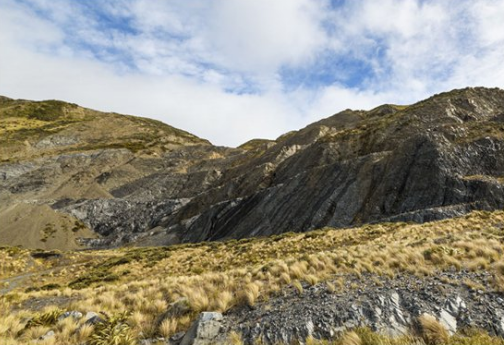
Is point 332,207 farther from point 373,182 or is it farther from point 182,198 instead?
point 182,198

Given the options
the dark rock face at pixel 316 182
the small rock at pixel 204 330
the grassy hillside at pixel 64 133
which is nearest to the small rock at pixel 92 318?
the small rock at pixel 204 330

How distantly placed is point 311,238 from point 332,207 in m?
11.7

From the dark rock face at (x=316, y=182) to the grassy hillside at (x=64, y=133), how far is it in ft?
85.4

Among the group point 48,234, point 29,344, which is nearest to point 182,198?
point 48,234

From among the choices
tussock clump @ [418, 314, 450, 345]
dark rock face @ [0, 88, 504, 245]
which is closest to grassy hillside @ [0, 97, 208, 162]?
dark rock face @ [0, 88, 504, 245]

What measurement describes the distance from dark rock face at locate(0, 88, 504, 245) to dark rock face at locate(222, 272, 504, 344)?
24.2 metres

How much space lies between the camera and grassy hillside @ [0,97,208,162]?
12644 centimetres

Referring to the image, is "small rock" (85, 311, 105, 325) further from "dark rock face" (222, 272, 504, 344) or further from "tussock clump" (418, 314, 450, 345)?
"tussock clump" (418, 314, 450, 345)

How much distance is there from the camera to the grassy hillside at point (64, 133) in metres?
126

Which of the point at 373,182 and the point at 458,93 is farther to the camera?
the point at 458,93

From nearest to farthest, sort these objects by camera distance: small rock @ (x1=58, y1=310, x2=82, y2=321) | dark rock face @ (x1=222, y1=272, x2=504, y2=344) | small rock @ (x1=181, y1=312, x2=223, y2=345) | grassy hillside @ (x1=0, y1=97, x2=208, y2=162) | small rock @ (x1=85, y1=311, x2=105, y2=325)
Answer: dark rock face @ (x1=222, y1=272, x2=504, y2=344)
small rock @ (x1=181, y1=312, x2=223, y2=345)
small rock @ (x1=85, y1=311, x2=105, y2=325)
small rock @ (x1=58, y1=310, x2=82, y2=321)
grassy hillside @ (x1=0, y1=97, x2=208, y2=162)

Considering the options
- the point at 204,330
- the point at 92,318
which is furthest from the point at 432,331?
the point at 92,318

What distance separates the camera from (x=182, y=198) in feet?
260

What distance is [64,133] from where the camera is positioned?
143000mm
